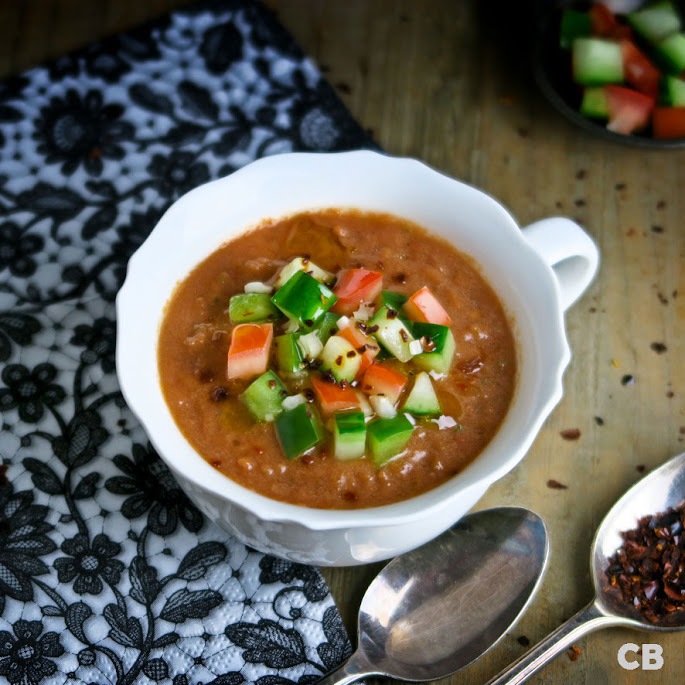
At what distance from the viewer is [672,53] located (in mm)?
3457

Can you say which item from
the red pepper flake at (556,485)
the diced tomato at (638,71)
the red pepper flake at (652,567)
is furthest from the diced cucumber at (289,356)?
the diced tomato at (638,71)

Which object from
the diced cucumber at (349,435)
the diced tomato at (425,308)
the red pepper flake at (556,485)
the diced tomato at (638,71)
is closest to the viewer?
the diced cucumber at (349,435)

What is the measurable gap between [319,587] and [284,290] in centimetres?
89

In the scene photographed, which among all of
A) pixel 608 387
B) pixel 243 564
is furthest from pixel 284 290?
pixel 608 387

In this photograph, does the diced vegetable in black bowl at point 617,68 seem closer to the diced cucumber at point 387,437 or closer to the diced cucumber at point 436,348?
the diced cucumber at point 436,348

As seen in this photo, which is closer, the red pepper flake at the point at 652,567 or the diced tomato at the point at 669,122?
the red pepper flake at the point at 652,567

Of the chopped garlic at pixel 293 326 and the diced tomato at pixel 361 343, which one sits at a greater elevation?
the diced tomato at pixel 361 343

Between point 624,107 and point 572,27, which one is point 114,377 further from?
point 572,27

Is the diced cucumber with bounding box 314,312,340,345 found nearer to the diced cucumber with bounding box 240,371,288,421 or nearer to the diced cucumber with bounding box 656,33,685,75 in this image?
the diced cucumber with bounding box 240,371,288,421

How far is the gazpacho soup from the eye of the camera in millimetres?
2221

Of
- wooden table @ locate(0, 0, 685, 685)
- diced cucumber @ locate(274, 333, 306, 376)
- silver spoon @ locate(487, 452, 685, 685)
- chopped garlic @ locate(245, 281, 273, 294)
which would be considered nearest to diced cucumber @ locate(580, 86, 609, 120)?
wooden table @ locate(0, 0, 685, 685)

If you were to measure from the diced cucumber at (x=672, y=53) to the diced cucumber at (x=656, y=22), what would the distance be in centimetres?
6

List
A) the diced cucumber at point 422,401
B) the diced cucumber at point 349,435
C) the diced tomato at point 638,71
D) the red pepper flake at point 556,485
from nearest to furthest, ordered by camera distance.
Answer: the diced cucumber at point 349,435
the diced cucumber at point 422,401
the red pepper flake at point 556,485
the diced tomato at point 638,71

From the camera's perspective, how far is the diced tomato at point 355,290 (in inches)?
97.0
